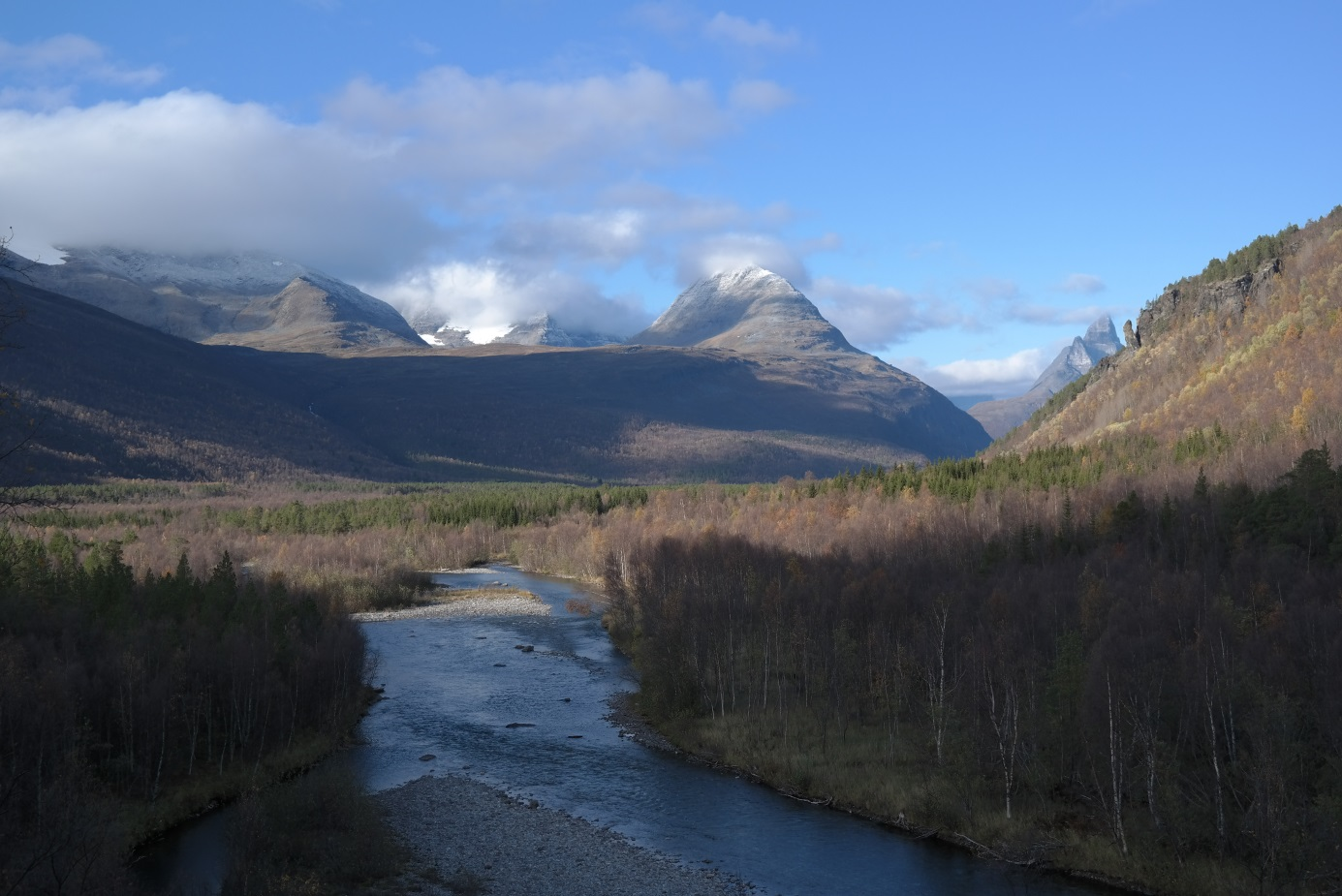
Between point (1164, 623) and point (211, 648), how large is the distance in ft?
159

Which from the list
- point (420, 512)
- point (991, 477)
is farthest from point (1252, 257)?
point (420, 512)

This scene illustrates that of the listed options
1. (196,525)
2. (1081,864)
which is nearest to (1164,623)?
(1081,864)

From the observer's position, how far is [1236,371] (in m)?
147

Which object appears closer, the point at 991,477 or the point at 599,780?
the point at 599,780

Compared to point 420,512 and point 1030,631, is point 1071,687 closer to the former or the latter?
point 1030,631

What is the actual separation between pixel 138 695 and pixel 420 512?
5233 inches

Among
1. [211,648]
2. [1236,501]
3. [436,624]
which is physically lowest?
[436,624]

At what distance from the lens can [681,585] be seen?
240 ft

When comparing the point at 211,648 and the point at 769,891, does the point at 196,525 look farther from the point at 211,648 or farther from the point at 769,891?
the point at 769,891

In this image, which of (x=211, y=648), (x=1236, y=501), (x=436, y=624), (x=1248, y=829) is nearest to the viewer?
(x=1248, y=829)

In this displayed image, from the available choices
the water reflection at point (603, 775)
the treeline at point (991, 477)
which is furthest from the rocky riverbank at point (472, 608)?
the treeline at point (991, 477)

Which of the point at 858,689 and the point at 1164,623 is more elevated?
the point at 1164,623

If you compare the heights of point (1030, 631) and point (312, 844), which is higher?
point (1030, 631)

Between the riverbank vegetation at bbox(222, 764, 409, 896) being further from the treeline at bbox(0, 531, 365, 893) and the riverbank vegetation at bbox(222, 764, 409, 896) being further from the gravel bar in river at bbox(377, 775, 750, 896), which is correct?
the treeline at bbox(0, 531, 365, 893)
